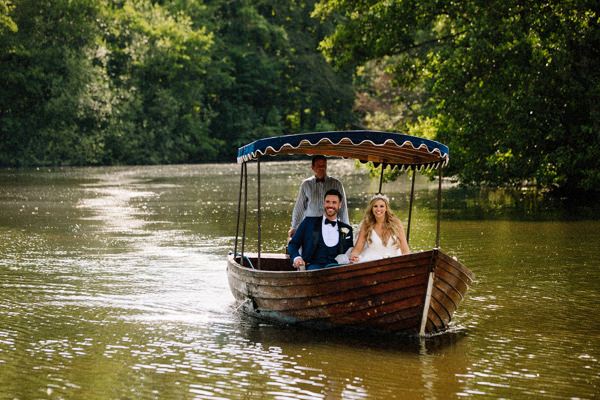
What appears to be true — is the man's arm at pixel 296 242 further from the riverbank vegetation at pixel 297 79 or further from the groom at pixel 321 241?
the riverbank vegetation at pixel 297 79

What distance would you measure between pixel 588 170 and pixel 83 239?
38.4 ft

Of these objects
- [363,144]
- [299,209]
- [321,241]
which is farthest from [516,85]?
[321,241]

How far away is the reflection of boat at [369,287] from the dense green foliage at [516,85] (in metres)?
13.9

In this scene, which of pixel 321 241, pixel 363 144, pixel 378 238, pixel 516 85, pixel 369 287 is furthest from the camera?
pixel 516 85

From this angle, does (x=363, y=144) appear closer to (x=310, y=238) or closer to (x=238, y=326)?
(x=310, y=238)

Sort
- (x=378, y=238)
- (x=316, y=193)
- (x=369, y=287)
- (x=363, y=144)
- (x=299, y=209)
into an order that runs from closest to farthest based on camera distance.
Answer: (x=369, y=287) → (x=378, y=238) → (x=363, y=144) → (x=316, y=193) → (x=299, y=209)

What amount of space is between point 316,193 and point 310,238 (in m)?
0.84

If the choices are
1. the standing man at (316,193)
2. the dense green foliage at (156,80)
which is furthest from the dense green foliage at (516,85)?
the dense green foliage at (156,80)

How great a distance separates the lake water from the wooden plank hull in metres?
0.18

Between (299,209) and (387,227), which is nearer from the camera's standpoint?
(387,227)

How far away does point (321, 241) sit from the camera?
11.9 metres

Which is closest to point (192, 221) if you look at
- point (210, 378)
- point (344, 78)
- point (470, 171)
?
point (470, 171)

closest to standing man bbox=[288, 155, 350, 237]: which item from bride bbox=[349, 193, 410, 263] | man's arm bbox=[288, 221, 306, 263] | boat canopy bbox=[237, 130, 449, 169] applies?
boat canopy bbox=[237, 130, 449, 169]

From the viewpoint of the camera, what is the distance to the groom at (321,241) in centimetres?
1184
